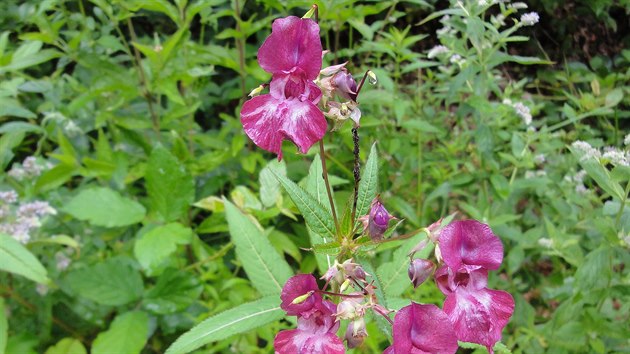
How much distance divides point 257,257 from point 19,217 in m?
0.82

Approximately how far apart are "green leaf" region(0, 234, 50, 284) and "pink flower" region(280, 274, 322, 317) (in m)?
0.87

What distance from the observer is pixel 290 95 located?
918 mm

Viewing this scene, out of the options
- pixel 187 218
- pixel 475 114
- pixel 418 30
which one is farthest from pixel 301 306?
pixel 418 30

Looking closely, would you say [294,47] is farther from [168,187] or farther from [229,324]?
[168,187]

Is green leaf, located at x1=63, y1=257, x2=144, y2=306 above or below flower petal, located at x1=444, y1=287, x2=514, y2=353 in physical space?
below

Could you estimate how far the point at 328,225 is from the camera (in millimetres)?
1081

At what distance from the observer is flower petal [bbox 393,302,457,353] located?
819 mm

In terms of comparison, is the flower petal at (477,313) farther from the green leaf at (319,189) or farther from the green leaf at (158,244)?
the green leaf at (158,244)

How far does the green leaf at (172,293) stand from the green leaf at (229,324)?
62 centimetres

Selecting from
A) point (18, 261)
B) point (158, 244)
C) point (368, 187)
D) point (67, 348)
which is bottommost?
point (67, 348)

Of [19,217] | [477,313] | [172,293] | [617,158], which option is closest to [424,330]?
[477,313]

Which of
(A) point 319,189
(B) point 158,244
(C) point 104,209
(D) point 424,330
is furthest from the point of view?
(C) point 104,209

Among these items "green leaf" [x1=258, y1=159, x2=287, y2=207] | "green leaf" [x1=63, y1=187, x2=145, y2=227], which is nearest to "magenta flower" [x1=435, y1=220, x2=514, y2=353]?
"green leaf" [x1=258, y1=159, x2=287, y2=207]

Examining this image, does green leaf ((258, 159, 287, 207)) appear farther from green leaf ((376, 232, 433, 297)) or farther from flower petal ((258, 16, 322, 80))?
flower petal ((258, 16, 322, 80))
